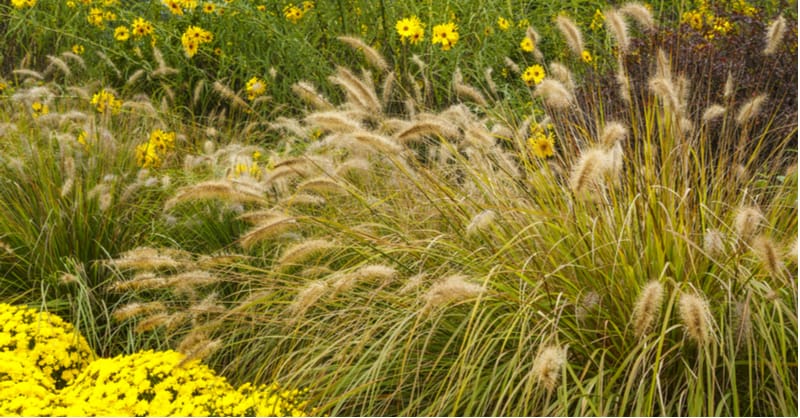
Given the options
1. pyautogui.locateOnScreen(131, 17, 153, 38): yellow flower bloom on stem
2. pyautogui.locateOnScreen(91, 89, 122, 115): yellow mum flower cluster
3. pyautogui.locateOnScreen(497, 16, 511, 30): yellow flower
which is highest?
pyautogui.locateOnScreen(497, 16, 511, 30): yellow flower

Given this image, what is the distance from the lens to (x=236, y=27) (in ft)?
20.5

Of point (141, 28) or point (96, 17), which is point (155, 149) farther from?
point (96, 17)

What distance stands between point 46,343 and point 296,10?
10.2 ft

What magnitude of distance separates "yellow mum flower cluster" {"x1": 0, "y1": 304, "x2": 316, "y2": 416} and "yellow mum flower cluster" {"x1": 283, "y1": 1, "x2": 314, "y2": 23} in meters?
3.02

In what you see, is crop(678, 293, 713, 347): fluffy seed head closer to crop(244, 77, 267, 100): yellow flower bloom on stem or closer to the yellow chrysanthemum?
the yellow chrysanthemum

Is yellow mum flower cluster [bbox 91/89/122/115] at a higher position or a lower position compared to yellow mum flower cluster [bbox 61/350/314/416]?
higher

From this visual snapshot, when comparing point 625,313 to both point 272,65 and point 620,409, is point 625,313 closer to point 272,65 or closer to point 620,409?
point 620,409

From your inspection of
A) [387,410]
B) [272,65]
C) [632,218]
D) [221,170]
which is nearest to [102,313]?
[221,170]

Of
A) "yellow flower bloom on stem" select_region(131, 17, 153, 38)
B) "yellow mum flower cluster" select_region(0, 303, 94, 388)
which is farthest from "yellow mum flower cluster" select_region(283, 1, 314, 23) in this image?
"yellow mum flower cluster" select_region(0, 303, 94, 388)

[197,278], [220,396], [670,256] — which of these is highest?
[670,256]

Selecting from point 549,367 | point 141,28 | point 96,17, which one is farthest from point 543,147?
point 96,17

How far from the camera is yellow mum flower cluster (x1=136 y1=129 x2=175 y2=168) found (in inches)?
173

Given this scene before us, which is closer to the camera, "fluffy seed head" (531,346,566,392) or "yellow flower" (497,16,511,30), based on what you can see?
"fluffy seed head" (531,346,566,392)

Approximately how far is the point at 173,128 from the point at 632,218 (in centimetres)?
309
